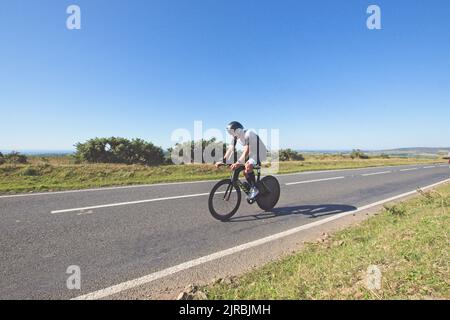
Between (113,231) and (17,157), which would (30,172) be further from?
(113,231)

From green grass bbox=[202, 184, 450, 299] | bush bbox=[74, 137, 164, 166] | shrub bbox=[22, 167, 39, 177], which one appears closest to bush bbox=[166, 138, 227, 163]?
bush bbox=[74, 137, 164, 166]

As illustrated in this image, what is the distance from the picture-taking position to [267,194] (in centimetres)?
636

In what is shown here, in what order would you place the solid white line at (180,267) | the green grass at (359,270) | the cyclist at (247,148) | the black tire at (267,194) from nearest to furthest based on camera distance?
1. the green grass at (359,270)
2. the solid white line at (180,267)
3. the cyclist at (247,148)
4. the black tire at (267,194)

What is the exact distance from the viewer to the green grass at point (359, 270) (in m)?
2.50

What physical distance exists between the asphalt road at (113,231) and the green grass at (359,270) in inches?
44.0

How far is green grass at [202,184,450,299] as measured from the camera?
250 cm

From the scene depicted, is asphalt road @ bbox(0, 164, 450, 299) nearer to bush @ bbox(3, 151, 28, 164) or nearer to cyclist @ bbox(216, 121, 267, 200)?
cyclist @ bbox(216, 121, 267, 200)

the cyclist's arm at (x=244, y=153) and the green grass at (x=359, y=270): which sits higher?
the cyclist's arm at (x=244, y=153)

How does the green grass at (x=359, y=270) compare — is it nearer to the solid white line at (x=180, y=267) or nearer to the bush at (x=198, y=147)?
the solid white line at (x=180, y=267)

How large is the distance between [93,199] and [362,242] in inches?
263

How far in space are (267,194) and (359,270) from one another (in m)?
3.47

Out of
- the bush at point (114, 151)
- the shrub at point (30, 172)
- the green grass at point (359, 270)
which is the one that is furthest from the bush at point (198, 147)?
the green grass at point (359, 270)

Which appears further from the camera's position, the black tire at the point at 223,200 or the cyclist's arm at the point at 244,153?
the cyclist's arm at the point at 244,153

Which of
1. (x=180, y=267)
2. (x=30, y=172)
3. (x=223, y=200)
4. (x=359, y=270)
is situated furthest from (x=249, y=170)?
(x=30, y=172)
